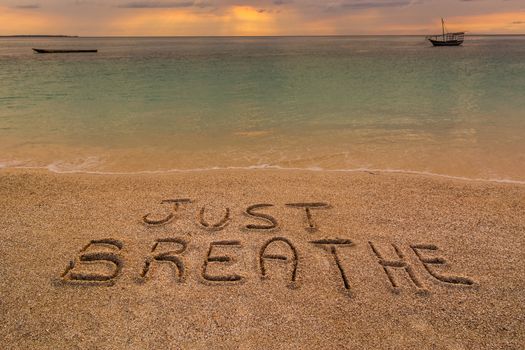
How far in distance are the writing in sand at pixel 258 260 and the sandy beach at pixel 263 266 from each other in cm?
2

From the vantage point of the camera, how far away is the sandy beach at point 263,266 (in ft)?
11.0

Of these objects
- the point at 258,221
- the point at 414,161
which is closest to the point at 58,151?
the point at 258,221

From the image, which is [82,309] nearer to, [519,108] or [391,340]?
[391,340]

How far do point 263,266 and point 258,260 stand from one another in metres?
0.14

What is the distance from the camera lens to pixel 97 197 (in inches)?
243

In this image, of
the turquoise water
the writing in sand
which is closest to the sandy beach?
the writing in sand

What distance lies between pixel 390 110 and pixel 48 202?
435 inches

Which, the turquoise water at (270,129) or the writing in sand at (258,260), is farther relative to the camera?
the turquoise water at (270,129)

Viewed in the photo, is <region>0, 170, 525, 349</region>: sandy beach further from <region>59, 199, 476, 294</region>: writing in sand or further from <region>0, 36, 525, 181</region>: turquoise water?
<region>0, 36, 525, 181</region>: turquoise water

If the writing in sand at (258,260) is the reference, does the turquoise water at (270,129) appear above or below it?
above

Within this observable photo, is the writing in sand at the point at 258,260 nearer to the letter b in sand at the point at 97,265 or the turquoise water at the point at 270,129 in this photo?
the letter b in sand at the point at 97,265

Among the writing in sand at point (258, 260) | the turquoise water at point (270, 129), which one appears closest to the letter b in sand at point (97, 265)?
the writing in sand at point (258, 260)

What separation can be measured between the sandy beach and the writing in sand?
0.02 meters

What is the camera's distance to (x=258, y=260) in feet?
14.3
